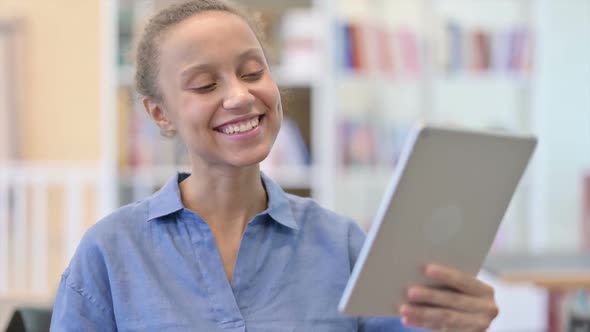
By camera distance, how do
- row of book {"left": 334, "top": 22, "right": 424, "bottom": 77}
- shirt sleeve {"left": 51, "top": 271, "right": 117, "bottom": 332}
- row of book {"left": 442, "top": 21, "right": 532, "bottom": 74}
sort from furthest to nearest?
row of book {"left": 442, "top": 21, "right": 532, "bottom": 74}, row of book {"left": 334, "top": 22, "right": 424, "bottom": 77}, shirt sleeve {"left": 51, "top": 271, "right": 117, "bottom": 332}

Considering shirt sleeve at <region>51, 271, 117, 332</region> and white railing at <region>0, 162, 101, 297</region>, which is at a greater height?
shirt sleeve at <region>51, 271, 117, 332</region>

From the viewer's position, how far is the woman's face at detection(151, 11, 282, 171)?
1033 mm

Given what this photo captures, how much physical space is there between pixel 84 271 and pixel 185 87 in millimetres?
315

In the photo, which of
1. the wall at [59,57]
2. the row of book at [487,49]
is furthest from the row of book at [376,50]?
the wall at [59,57]

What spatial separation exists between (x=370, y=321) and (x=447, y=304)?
224 millimetres

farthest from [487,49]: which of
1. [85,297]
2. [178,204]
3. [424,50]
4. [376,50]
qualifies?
[85,297]

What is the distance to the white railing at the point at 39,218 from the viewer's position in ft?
11.5

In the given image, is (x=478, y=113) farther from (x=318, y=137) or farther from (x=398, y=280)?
(x=398, y=280)

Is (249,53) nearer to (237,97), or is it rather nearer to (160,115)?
(237,97)

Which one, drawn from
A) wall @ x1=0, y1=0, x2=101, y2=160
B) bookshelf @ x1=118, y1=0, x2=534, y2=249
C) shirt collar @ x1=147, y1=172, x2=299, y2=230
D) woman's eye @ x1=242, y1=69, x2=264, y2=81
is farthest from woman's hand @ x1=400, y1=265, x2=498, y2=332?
wall @ x1=0, y1=0, x2=101, y2=160

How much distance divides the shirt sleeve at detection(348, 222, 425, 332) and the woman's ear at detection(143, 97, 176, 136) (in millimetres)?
348

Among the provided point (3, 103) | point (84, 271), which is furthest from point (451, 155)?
point (3, 103)

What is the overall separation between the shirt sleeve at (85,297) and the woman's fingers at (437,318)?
44 centimetres

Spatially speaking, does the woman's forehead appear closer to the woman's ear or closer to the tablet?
the woman's ear
